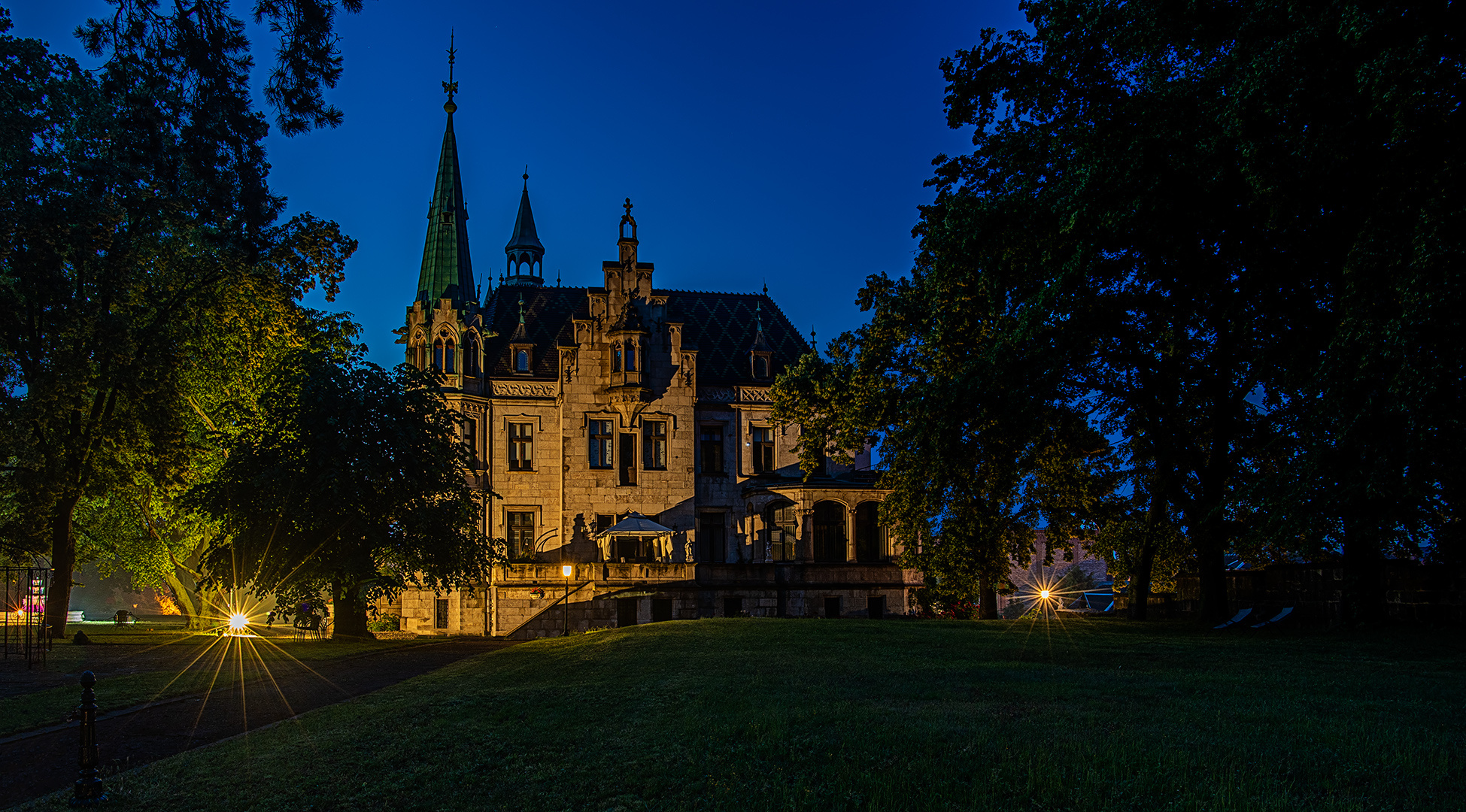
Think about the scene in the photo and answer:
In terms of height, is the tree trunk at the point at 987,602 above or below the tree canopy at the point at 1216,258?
below

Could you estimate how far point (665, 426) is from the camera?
50.1m

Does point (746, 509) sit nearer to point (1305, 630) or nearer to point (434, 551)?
point (434, 551)

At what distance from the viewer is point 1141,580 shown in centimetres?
3188

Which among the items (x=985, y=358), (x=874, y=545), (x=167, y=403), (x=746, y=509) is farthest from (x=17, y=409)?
(x=874, y=545)

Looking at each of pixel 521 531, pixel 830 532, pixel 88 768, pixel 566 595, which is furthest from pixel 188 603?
pixel 88 768

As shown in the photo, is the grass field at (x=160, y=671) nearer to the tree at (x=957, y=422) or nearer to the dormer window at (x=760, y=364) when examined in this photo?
the tree at (x=957, y=422)

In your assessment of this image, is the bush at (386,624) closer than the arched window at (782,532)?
Result: Yes

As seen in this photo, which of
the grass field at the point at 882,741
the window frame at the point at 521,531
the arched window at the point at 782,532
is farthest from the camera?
the arched window at the point at 782,532

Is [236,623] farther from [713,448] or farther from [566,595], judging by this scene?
[713,448]

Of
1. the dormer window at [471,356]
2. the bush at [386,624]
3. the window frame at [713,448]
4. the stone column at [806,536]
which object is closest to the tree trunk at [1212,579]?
the stone column at [806,536]

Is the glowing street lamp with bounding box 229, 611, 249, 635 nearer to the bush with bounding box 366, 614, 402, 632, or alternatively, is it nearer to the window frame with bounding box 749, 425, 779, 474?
the bush with bounding box 366, 614, 402, 632

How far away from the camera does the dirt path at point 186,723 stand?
38.8 feet

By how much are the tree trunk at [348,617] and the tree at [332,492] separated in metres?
2.27

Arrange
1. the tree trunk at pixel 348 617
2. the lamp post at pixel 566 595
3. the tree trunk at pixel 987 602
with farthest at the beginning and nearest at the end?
the lamp post at pixel 566 595 → the tree trunk at pixel 987 602 → the tree trunk at pixel 348 617
